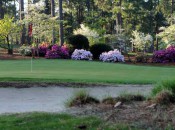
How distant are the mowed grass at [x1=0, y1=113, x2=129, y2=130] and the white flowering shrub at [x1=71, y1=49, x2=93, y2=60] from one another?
27.3 meters

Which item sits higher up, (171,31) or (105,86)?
(171,31)

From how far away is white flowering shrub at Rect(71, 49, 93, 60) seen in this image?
35469 millimetres

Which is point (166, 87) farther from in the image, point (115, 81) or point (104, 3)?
point (104, 3)

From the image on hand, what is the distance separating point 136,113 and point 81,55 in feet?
90.7

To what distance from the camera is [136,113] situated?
790 cm

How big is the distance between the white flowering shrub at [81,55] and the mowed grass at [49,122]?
27.3 meters

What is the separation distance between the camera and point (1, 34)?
3769 cm

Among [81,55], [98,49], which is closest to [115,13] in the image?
[98,49]

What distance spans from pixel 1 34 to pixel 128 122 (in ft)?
105

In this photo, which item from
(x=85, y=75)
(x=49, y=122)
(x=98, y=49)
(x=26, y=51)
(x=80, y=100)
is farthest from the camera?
(x=98, y=49)

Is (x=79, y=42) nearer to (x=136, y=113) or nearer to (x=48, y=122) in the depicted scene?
(x=136, y=113)

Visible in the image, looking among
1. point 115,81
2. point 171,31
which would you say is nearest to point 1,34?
point 171,31

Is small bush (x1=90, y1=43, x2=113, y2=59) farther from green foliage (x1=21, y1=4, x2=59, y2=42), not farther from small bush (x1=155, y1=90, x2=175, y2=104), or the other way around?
small bush (x1=155, y1=90, x2=175, y2=104)

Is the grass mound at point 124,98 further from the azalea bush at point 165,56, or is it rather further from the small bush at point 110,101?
the azalea bush at point 165,56
